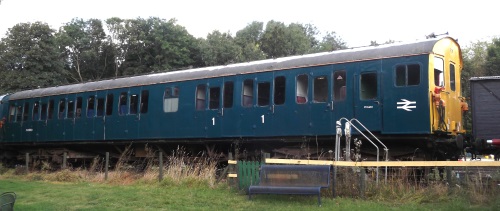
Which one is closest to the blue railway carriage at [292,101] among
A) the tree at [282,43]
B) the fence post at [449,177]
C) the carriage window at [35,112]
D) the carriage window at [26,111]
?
the fence post at [449,177]

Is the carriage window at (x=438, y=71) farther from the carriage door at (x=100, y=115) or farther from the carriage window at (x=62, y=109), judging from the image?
the carriage window at (x=62, y=109)

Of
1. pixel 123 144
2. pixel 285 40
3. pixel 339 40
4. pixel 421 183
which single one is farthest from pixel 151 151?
pixel 339 40

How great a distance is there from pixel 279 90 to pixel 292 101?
0.59 meters

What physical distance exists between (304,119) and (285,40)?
2967 cm

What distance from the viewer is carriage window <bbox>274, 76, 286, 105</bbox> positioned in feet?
44.1

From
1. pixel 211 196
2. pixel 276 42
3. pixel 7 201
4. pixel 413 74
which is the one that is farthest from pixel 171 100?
pixel 276 42

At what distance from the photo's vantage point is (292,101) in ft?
43.2

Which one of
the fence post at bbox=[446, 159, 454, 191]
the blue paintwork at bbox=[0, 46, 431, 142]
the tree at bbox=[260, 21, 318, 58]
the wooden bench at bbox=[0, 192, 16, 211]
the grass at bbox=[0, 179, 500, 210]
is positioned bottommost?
the grass at bbox=[0, 179, 500, 210]

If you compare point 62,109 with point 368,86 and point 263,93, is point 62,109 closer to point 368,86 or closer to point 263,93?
point 263,93

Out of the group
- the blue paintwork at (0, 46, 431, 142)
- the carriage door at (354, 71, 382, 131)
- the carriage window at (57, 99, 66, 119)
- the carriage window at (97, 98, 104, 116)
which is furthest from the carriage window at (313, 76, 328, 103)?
the carriage window at (57, 99, 66, 119)

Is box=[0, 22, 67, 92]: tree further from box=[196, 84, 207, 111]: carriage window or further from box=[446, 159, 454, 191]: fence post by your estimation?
box=[446, 159, 454, 191]: fence post

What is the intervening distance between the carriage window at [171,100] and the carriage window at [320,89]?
532 centimetres

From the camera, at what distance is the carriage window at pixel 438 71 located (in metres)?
11.4

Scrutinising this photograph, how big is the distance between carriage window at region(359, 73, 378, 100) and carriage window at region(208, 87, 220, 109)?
485 centimetres
